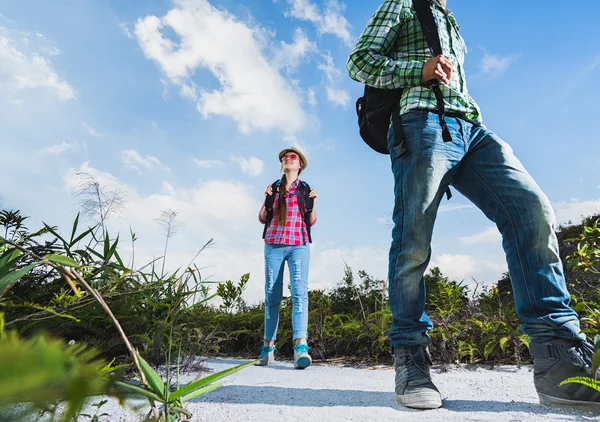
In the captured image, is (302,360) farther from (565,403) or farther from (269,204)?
(565,403)

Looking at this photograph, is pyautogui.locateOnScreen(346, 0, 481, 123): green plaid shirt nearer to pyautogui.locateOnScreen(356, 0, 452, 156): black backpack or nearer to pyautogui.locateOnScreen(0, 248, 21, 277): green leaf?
pyautogui.locateOnScreen(356, 0, 452, 156): black backpack

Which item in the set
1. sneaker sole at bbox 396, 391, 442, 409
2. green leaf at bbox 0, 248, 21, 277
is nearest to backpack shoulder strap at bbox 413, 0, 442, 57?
sneaker sole at bbox 396, 391, 442, 409

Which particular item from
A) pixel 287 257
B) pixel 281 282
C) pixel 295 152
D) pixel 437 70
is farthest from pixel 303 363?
pixel 437 70

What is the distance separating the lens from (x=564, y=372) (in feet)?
7.23

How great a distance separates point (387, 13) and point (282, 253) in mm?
2978

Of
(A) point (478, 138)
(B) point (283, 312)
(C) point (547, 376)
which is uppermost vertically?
(A) point (478, 138)

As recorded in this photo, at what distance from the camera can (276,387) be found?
9.98 ft

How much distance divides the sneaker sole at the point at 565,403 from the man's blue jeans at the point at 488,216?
274mm

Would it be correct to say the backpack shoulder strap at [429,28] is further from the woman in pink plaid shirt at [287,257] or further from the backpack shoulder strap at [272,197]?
the backpack shoulder strap at [272,197]

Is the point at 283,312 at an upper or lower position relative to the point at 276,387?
upper

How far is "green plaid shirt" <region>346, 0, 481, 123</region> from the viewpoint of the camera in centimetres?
247

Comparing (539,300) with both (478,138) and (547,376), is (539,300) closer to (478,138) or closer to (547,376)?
(547,376)

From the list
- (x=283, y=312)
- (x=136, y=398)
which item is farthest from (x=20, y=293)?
(x=283, y=312)

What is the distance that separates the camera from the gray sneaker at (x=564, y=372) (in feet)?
7.13
